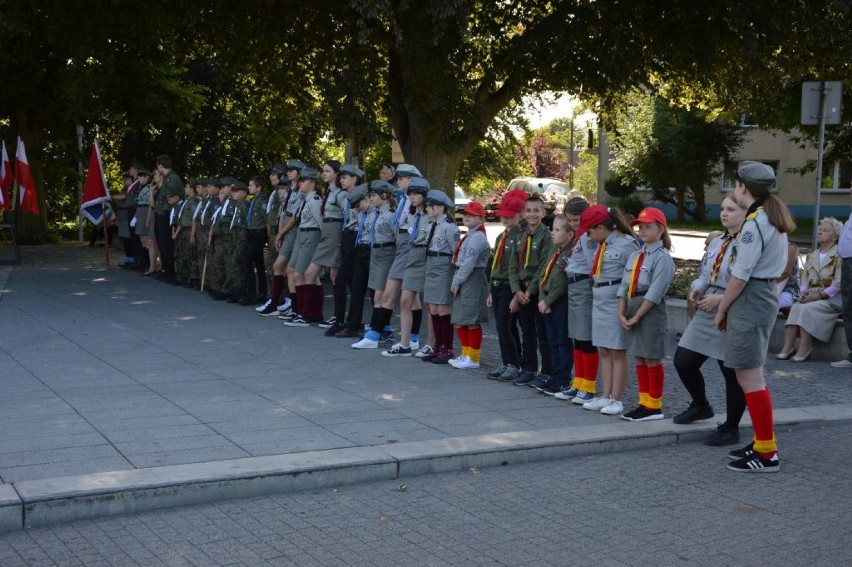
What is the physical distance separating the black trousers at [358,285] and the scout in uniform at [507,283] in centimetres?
271

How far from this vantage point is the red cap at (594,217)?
29.1ft

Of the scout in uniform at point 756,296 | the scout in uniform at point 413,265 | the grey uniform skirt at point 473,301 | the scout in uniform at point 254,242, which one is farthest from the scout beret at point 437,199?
the scout in uniform at point 254,242

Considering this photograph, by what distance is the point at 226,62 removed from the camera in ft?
66.5

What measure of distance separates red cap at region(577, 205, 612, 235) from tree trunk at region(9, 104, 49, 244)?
23.3 metres

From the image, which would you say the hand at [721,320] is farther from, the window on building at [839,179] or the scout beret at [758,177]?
the window on building at [839,179]

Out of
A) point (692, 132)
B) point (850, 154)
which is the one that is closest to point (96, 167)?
point (850, 154)

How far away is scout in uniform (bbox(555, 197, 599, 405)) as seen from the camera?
9.14 meters

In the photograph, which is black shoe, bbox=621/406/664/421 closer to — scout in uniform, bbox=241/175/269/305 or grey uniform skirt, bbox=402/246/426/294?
grey uniform skirt, bbox=402/246/426/294

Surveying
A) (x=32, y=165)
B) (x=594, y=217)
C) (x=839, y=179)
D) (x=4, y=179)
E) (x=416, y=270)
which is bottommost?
(x=416, y=270)

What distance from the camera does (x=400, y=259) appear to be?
11.9 m

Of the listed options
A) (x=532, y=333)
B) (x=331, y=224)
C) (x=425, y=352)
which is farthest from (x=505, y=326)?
(x=331, y=224)

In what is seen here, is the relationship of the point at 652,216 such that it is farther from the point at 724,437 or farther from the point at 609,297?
the point at 724,437

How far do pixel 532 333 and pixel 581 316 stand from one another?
973 mm

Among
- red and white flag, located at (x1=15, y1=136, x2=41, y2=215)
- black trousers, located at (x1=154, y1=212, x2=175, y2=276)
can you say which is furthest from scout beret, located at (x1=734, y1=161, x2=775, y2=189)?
red and white flag, located at (x1=15, y1=136, x2=41, y2=215)
